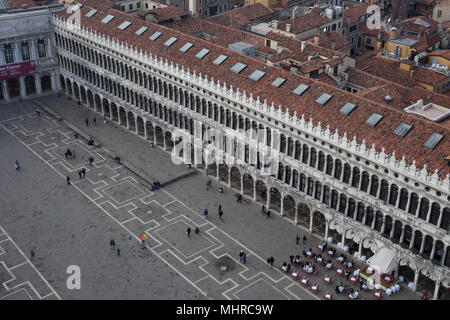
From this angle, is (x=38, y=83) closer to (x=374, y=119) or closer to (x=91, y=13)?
(x=91, y=13)

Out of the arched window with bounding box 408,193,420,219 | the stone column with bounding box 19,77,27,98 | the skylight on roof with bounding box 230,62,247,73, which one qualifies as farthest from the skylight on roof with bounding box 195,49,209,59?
the stone column with bounding box 19,77,27,98

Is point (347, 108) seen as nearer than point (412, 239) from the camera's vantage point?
No

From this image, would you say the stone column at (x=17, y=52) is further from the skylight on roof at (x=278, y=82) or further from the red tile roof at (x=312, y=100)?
the skylight on roof at (x=278, y=82)

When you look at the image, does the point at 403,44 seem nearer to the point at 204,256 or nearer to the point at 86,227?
the point at 204,256

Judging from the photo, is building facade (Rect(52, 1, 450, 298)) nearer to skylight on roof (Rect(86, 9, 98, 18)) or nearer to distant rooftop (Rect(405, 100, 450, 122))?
skylight on roof (Rect(86, 9, 98, 18))

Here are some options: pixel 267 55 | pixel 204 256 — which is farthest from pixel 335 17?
pixel 204 256

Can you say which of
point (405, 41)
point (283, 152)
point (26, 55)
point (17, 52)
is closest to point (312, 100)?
point (283, 152)
